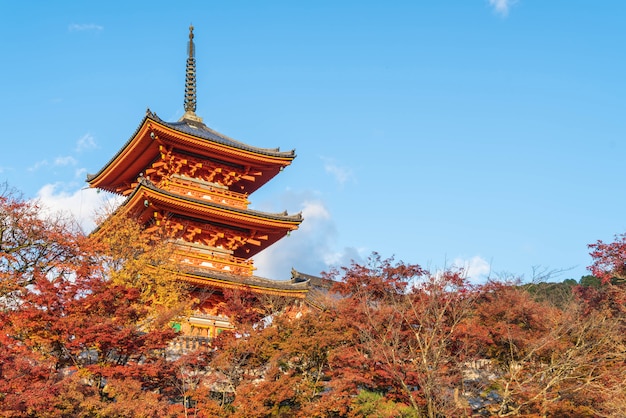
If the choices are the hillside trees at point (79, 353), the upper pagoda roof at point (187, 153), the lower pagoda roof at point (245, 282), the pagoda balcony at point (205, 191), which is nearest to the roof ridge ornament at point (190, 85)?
the upper pagoda roof at point (187, 153)

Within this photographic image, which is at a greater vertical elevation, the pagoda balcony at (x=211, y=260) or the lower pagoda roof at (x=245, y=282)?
the pagoda balcony at (x=211, y=260)

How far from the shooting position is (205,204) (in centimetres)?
2848

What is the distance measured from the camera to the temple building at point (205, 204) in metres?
27.5

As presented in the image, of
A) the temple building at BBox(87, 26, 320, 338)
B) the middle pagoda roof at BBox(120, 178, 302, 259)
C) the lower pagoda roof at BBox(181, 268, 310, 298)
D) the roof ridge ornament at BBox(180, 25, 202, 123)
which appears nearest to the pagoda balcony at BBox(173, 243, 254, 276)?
the temple building at BBox(87, 26, 320, 338)

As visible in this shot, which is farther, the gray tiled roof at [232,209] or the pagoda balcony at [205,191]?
the pagoda balcony at [205,191]

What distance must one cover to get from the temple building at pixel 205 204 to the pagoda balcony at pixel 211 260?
0.04 meters

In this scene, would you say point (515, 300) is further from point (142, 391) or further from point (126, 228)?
point (126, 228)

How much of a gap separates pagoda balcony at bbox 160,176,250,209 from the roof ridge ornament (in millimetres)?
4709

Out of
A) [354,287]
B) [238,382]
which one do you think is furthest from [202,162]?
[238,382]

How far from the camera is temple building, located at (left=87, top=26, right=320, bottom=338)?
27531mm

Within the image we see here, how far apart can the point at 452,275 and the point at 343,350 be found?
164 inches

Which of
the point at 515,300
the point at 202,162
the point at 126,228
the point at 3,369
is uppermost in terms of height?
the point at 202,162

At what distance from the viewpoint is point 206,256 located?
94.8ft

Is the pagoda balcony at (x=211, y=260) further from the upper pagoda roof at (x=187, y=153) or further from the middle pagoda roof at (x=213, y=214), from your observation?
the upper pagoda roof at (x=187, y=153)
